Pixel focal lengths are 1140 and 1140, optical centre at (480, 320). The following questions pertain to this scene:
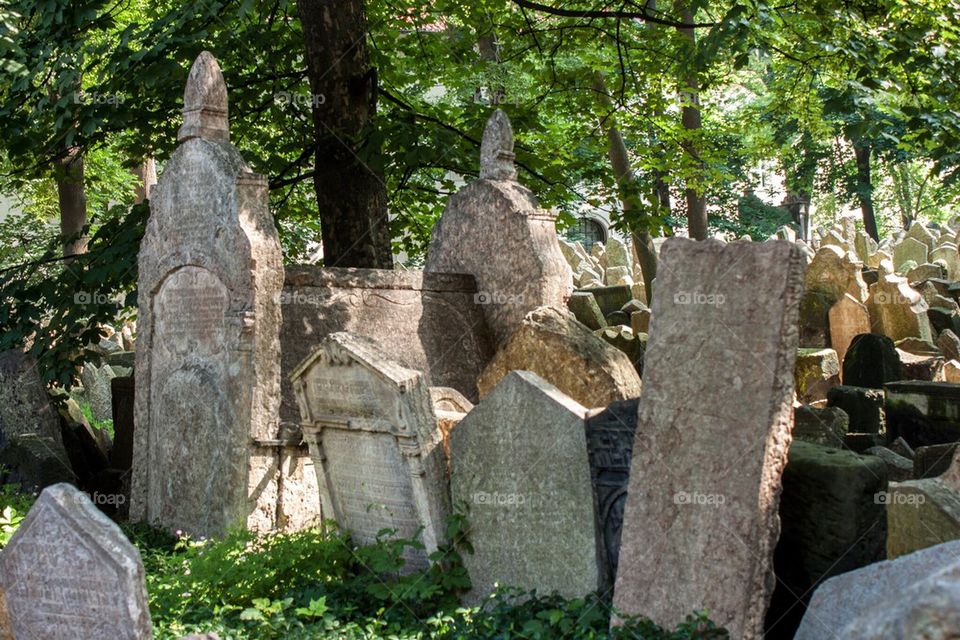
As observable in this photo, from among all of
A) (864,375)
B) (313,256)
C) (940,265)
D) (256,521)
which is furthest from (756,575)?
(313,256)

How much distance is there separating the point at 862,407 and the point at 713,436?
20.4ft

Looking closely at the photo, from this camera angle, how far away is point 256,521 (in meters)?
7.91

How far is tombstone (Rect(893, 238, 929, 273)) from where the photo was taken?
80.4 feet

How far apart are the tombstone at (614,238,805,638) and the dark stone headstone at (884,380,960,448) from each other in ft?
17.9

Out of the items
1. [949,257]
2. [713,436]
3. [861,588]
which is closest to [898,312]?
[949,257]

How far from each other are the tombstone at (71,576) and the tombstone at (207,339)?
2.61 metres

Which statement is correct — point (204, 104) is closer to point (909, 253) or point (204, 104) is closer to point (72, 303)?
point (72, 303)

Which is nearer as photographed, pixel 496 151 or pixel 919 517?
pixel 919 517

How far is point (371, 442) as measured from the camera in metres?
7.21

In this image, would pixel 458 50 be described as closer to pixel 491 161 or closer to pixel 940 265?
pixel 491 161

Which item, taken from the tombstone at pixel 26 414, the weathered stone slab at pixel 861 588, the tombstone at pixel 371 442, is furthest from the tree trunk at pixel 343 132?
the weathered stone slab at pixel 861 588

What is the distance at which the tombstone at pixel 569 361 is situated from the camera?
25.7 feet

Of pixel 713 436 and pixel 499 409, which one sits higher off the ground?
pixel 499 409

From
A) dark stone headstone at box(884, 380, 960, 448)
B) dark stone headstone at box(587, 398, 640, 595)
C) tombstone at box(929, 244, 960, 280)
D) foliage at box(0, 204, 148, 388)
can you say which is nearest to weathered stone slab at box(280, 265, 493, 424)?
foliage at box(0, 204, 148, 388)
